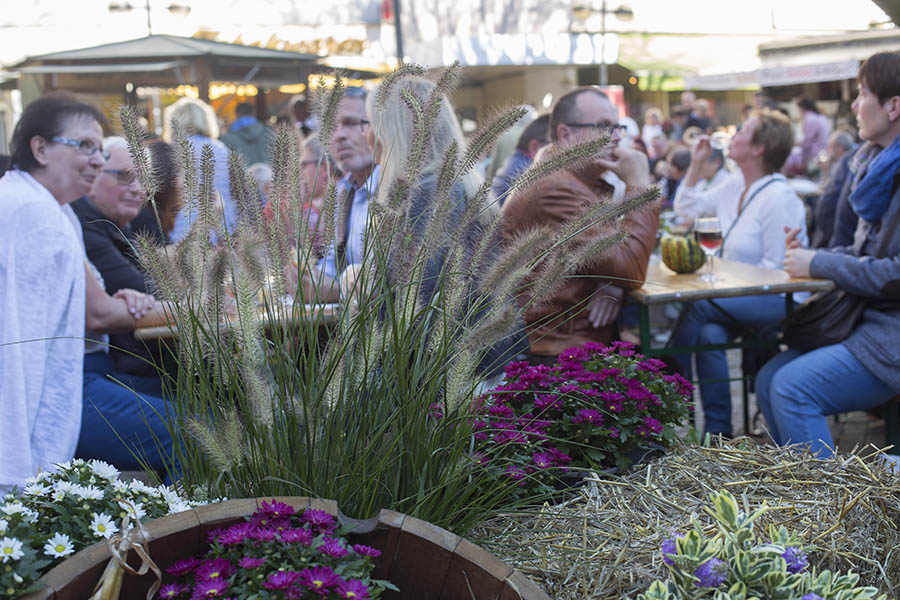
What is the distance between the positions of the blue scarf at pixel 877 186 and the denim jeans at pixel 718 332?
0.96 meters

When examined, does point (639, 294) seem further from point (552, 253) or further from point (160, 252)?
point (160, 252)

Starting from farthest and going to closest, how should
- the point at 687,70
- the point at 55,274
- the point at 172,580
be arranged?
the point at 687,70, the point at 55,274, the point at 172,580

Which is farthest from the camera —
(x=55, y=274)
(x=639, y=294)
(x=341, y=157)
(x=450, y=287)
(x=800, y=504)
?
(x=341, y=157)

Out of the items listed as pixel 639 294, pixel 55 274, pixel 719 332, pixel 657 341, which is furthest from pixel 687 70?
pixel 55 274

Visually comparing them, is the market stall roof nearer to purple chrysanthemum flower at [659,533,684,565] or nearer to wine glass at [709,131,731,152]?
wine glass at [709,131,731,152]

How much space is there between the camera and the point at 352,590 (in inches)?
45.9

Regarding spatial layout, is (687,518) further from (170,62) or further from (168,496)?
(170,62)

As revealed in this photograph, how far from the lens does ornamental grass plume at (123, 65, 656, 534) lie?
4.64ft

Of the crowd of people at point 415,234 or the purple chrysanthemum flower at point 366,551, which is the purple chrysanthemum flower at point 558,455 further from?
the purple chrysanthemum flower at point 366,551

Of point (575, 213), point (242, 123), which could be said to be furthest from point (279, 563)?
point (242, 123)

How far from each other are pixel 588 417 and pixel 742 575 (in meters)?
0.66

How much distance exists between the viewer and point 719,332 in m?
4.71

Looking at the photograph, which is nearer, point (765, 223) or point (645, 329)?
point (645, 329)

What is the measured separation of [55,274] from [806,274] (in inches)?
112
